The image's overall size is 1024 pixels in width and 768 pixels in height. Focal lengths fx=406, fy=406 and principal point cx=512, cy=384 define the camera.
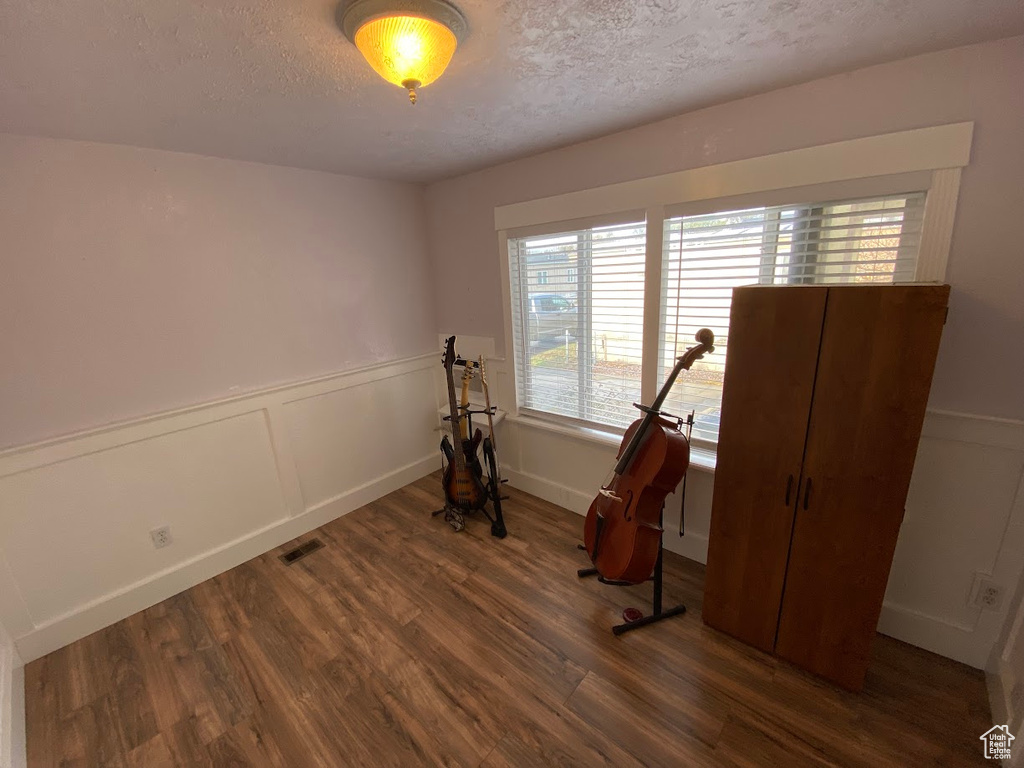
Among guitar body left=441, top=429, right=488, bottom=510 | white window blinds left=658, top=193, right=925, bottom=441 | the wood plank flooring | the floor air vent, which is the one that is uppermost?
white window blinds left=658, top=193, right=925, bottom=441

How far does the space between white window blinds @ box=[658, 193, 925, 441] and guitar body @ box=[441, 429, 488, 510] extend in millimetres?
1274

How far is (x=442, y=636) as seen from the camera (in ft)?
6.20

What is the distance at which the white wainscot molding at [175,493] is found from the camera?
1845mm

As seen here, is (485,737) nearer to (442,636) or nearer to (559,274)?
(442,636)

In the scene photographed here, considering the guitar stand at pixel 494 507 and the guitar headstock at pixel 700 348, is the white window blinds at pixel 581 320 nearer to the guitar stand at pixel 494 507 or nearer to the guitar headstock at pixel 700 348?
the guitar stand at pixel 494 507

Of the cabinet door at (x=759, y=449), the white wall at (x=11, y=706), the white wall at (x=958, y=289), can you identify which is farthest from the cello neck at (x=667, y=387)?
the white wall at (x=11, y=706)

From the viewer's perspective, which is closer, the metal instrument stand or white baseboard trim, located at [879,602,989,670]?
white baseboard trim, located at [879,602,989,670]

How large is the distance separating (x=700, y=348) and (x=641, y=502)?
700 mm

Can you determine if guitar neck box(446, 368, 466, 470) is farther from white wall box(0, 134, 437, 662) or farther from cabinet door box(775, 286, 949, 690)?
cabinet door box(775, 286, 949, 690)

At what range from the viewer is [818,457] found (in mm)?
1481

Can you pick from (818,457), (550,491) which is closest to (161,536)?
(550,491)

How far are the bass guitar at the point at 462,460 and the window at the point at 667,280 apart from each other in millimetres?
480
